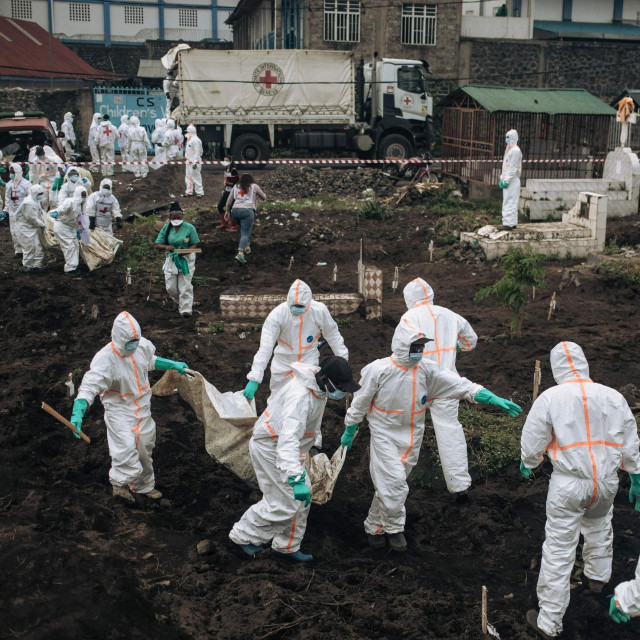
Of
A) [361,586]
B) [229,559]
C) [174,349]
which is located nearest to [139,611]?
[229,559]

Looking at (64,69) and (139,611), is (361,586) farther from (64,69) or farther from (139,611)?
(64,69)

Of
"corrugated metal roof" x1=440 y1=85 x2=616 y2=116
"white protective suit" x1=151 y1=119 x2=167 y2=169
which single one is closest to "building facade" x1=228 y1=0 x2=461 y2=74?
"white protective suit" x1=151 y1=119 x2=167 y2=169

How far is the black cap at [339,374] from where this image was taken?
5.89 meters

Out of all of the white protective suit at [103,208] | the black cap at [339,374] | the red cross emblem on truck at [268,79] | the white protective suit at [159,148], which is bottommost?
the black cap at [339,374]

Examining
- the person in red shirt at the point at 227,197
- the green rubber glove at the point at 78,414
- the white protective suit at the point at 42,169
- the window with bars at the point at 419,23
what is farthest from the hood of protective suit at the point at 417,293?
the window with bars at the point at 419,23

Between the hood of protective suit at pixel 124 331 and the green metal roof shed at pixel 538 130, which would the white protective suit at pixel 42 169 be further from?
the hood of protective suit at pixel 124 331

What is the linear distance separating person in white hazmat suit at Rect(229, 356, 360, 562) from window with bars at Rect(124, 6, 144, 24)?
133 feet

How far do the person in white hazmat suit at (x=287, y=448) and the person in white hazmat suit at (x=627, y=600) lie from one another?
209cm

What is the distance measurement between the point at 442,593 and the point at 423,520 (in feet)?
3.71

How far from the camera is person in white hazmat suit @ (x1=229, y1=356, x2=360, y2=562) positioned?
591 centimetres

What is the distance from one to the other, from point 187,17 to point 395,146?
23.8 metres

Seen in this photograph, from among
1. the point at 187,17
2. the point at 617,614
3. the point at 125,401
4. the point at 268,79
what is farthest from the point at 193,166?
the point at 187,17

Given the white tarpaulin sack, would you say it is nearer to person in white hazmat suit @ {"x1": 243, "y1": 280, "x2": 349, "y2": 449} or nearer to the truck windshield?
person in white hazmat suit @ {"x1": 243, "y1": 280, "x2": 349, "y2": 449}

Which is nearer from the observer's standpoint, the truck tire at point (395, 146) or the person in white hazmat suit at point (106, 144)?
the person in white hazmat suit at point (106, 144)
